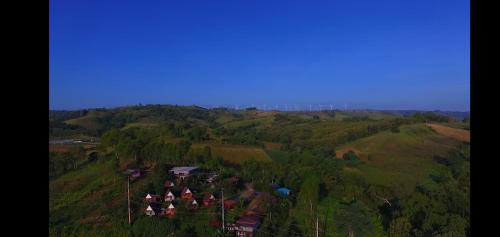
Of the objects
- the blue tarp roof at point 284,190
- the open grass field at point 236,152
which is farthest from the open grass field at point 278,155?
the blue tarp roof at point 284,190

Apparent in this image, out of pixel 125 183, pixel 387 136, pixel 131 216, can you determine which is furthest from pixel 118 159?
pixel 387 136

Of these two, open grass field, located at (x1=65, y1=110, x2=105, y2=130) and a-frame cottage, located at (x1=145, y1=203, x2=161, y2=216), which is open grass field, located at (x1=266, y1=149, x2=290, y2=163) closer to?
a-frame cottage, located at (x1=145, y1=203, x2=161, y2=216)

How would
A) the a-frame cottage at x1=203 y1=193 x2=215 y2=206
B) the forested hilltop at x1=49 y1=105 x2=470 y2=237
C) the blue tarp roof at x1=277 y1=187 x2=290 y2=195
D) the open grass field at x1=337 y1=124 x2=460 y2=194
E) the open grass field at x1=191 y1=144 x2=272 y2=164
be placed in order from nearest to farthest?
the forested hilltop at x1=49 y1=105 x2=470 y2=237, the a-frame cottage at x1=203 y1=193 x2=215 y2=206, the blue tarp roof at x1=277 y1=187 x2=290 y2=195, the open grass field at x1=337 y1=124 x2=460 y2=194, the open grass field at x1=191 y1=144 x2=272 y2=164

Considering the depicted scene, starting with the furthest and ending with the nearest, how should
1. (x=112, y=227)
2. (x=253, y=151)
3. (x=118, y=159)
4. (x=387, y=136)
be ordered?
(x=387, y=136) < (x=253, y=151) < (x=118, y=159) < (x=112, y=227)

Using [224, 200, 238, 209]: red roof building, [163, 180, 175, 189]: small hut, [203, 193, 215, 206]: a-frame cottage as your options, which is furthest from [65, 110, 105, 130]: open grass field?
[224, 200, 238, 209]: red roof building

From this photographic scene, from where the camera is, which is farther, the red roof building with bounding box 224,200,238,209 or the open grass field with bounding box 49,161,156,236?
the red roof building with bounding box 224,200,238,209

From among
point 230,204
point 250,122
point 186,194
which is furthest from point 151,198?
point 250,122

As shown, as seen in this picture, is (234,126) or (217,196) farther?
(234,126)
